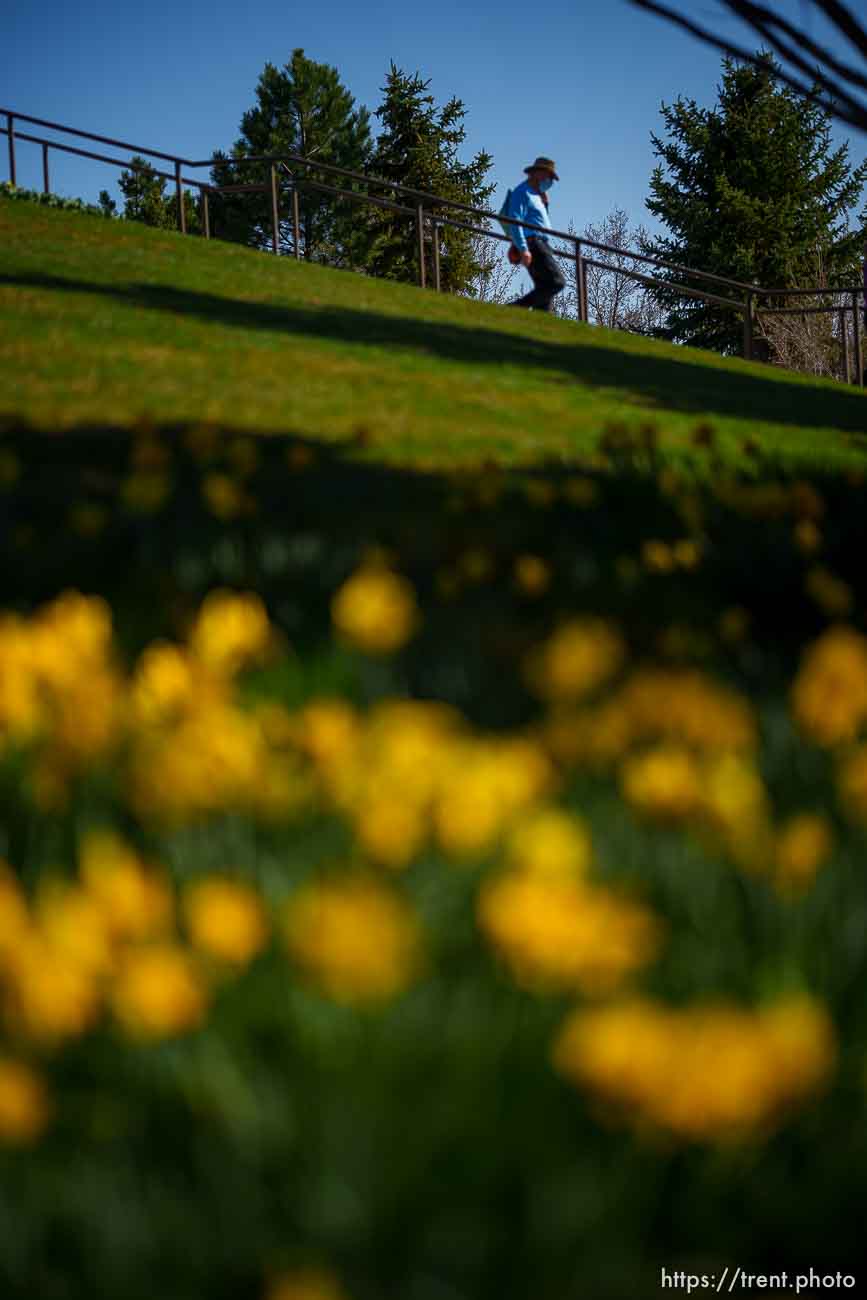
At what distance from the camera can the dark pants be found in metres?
13.5

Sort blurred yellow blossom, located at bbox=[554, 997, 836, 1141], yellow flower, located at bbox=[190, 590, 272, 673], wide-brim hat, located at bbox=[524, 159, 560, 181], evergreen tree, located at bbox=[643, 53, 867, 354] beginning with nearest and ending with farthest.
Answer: blurred yellow blossom, located at bbox=[554, 997, 836, 1141] → yellow flower, located at bbox=[190, 590, 272, 673] → wide-brim hat, located at bbox=[524, 159, 560, 181] → evergreen tree, located at bbox=[643, 53, 867, 354]

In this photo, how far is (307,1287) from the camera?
77 centimetres

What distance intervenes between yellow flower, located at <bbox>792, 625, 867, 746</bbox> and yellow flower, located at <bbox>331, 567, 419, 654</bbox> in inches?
27.4

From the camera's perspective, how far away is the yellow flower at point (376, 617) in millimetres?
1981

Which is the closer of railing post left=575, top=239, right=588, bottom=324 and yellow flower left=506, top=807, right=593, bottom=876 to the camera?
yellow flower left=506, top=807, right=593, bottom=876

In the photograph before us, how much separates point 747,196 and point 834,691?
3233 centimetres

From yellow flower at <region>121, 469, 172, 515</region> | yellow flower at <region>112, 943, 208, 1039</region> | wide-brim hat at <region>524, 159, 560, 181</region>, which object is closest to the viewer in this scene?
yellow flower at <region>112, 943, 208, 1039</region>

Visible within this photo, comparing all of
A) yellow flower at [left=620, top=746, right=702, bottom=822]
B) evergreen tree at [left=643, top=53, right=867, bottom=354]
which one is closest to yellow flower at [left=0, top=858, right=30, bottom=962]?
yellow flower at [left=620, top=746, right=702, bottom=822]

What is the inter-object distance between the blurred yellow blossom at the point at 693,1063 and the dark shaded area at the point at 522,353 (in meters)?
6.32

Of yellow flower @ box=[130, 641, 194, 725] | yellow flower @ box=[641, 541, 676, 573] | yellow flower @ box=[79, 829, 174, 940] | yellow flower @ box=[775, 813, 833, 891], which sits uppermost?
yellow flower @ box=[641, 541, 676, 573]

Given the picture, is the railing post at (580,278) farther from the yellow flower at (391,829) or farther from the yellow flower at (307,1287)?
the yellow flower at (307,1287)

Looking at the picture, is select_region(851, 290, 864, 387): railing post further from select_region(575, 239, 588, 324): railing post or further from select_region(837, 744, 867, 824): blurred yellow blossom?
select_region(837, 744, 867, 824): blurred yellow blossom

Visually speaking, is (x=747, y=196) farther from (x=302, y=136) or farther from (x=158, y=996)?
(x=158, y=996)

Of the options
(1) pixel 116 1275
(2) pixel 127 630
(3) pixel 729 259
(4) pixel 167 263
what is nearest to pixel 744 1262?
(1) pixel 116 1275
